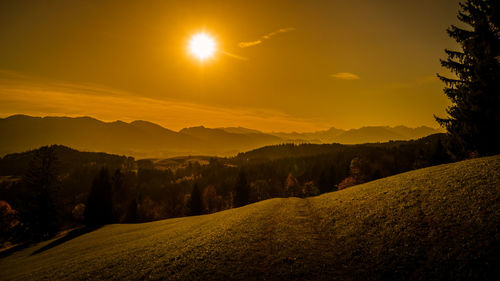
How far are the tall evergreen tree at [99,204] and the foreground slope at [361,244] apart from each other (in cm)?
4871

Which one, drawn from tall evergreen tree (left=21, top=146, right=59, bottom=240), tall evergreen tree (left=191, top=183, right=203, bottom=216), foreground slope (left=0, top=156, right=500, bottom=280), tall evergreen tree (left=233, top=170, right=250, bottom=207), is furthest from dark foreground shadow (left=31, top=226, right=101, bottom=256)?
tall evergreen tree (left=233, top=170, right=250, bottom=207)

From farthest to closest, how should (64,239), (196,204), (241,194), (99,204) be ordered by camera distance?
(241,194)
(196,204)
(99,204)
(64,239)

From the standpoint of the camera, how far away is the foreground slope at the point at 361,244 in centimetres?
1449

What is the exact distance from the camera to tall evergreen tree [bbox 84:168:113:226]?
7031cm

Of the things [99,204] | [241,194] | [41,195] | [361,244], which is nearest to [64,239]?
[41,195]

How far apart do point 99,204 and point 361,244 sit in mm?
78149

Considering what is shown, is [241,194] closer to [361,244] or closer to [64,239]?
[64,239]

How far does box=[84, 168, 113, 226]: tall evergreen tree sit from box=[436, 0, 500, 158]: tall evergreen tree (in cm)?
8968

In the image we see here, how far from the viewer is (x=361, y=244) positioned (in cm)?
1834

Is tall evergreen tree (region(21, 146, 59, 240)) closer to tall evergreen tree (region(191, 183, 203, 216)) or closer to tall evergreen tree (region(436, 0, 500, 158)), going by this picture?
tall evergreen tree (region(191, 183, 203, 216))

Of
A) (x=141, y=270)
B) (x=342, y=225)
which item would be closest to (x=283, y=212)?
(x=342, y=225)

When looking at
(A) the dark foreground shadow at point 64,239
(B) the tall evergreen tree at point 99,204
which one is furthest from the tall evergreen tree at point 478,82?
(B) the tall evergreen tree at point 99,204

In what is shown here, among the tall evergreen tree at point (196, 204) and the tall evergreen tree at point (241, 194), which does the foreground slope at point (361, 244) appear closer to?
the tall evergreen tree at point (196, 204)

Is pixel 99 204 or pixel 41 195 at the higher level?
pixel 41 195
